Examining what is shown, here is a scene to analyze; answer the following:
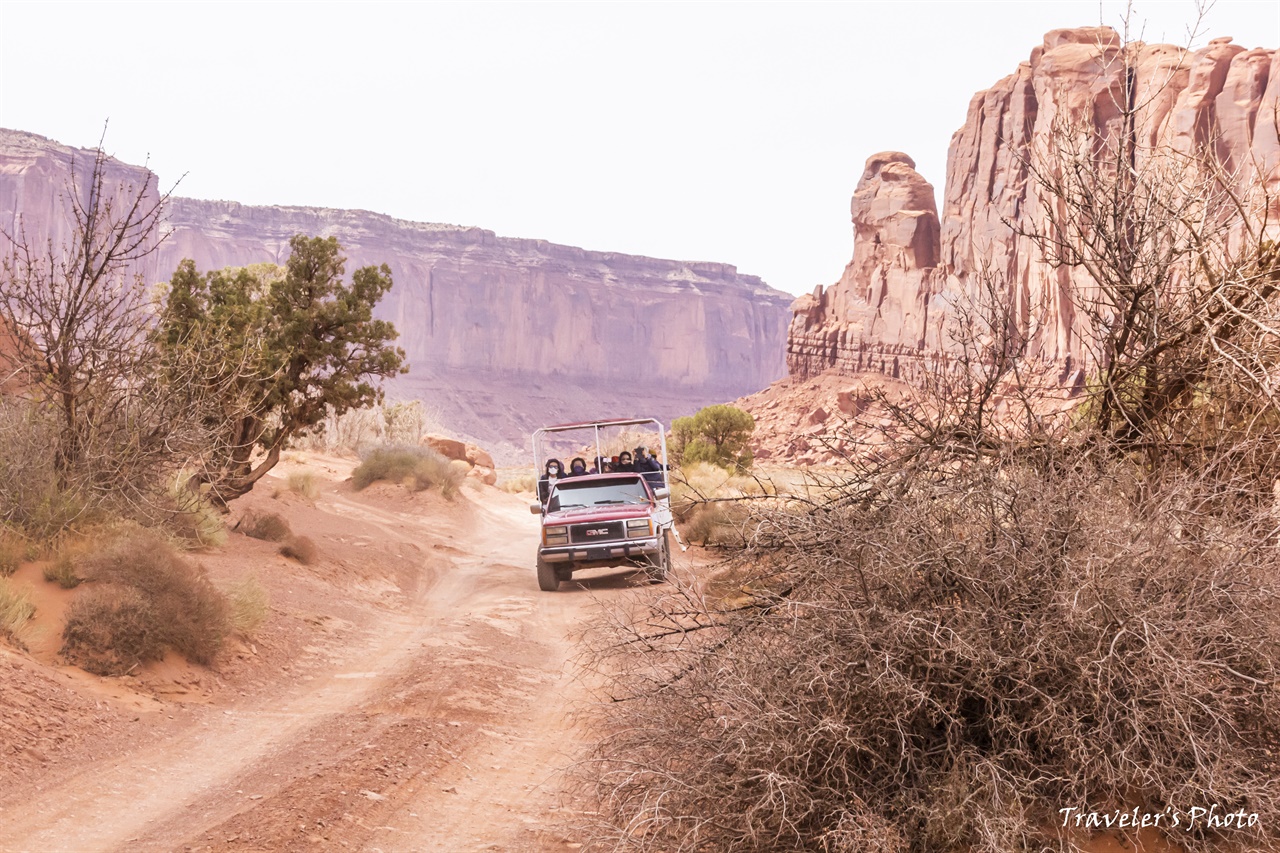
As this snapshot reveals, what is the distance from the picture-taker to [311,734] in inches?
358

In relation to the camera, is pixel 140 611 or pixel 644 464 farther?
pixel 644 464

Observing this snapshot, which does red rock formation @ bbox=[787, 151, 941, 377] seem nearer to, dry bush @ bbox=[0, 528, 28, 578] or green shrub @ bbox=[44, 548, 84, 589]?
dry bush @ bbox=[0, 528, 28, 578]

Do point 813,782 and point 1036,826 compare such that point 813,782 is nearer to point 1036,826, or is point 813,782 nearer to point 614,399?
point 1036,826

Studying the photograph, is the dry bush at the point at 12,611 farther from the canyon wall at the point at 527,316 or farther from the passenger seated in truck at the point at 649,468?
the canyon wall at the point at 527,316

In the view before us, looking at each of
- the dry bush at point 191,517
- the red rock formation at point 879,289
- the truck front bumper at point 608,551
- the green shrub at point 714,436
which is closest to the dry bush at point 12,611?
the dry bush at point 191,517

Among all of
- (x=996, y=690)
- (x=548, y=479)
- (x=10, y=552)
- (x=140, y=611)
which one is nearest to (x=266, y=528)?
(x=548, y=479)

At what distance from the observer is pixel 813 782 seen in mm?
4367

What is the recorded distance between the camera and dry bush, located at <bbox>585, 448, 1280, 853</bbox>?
4.04 metres

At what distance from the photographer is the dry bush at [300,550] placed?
61.0ft

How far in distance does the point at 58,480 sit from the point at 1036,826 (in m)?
12.3

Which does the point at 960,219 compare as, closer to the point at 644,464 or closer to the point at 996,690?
the point at 644,464

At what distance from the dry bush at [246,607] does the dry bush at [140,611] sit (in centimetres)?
44

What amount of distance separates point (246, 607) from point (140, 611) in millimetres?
2121

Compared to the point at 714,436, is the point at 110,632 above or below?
above
